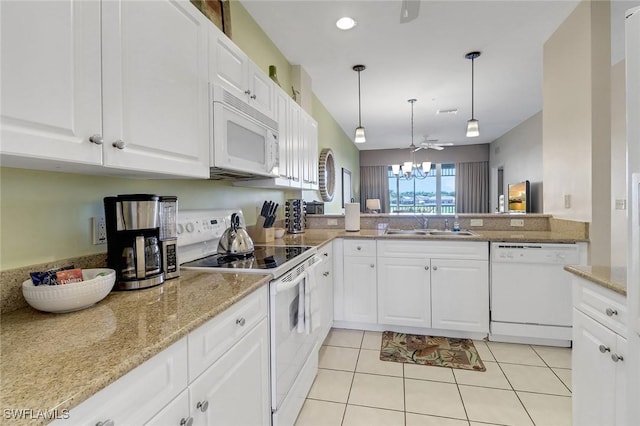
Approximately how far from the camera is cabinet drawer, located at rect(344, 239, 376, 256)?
2816 millimetres

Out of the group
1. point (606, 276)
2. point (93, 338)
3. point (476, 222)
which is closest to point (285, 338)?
point (93, 338)

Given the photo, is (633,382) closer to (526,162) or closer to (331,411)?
(331,411)

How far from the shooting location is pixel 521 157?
6.04 metres

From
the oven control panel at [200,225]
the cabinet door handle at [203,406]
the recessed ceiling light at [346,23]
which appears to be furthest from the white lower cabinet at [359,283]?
the cabinet door handle at [203,406]

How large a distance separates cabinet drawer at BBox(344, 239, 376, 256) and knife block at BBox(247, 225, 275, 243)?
2.36ft

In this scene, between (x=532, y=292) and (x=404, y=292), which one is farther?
(x=404, y=292)

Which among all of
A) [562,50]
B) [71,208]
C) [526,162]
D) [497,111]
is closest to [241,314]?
[71,208]

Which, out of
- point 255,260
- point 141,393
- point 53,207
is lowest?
point 141,393

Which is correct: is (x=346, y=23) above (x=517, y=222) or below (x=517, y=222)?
above

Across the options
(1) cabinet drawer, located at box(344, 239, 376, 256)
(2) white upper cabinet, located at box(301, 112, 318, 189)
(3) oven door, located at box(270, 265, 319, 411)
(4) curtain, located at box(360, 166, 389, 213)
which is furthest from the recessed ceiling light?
(4) curtain, located at box(360, 166, 389, 213)

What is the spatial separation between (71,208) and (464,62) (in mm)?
3736

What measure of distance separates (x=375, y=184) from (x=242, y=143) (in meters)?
7.43

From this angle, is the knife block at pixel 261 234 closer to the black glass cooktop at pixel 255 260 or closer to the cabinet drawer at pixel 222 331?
the black glass cooktop at pixel 255 260

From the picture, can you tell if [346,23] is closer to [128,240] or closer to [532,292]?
[128,240]
